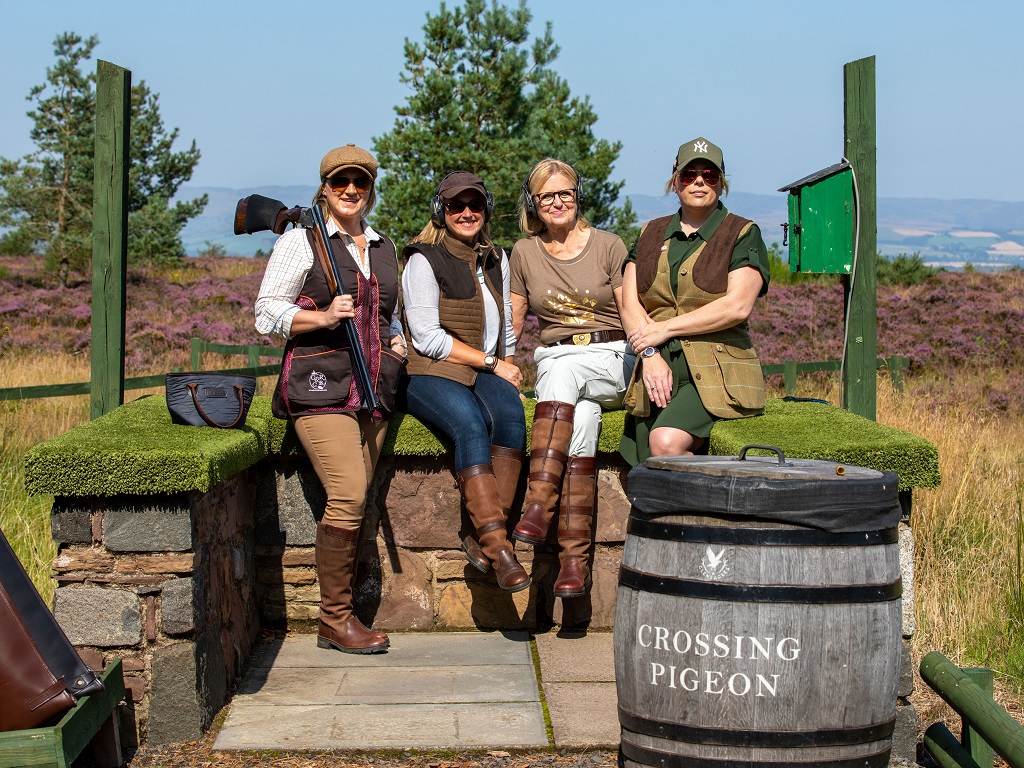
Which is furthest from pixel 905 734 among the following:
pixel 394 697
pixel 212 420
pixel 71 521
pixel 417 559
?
pixel 71 521

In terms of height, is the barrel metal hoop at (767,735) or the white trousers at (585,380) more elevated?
the white trousers at (585,380)

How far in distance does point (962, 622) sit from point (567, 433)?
1924 mm

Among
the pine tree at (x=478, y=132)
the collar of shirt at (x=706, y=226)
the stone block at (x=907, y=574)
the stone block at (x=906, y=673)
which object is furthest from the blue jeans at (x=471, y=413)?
the pine tree at (x=478, y=132)

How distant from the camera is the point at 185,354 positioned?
663 inches

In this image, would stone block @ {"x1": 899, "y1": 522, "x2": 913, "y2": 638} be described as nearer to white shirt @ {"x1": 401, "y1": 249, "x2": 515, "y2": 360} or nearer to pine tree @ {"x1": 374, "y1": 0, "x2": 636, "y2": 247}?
white shirt @ {"x1": 401, "y1": 249, "x2": 515, "y2": 360}

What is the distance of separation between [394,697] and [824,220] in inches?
108

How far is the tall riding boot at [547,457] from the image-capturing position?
450 cm

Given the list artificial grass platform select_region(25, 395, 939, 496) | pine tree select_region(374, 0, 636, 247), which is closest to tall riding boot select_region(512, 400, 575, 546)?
artificial grass platform select_region(25, 395, 939, 496)

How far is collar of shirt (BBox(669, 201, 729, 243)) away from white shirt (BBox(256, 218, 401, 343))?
56.6 inches

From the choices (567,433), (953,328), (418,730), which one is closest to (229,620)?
(418,730)

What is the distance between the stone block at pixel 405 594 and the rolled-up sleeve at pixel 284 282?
115cm

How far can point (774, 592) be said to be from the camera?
274 centimetres

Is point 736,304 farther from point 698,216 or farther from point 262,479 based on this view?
point 262,479

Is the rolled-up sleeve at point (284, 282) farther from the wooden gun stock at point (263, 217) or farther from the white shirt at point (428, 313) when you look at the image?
the white shirt at point (428, 313)
